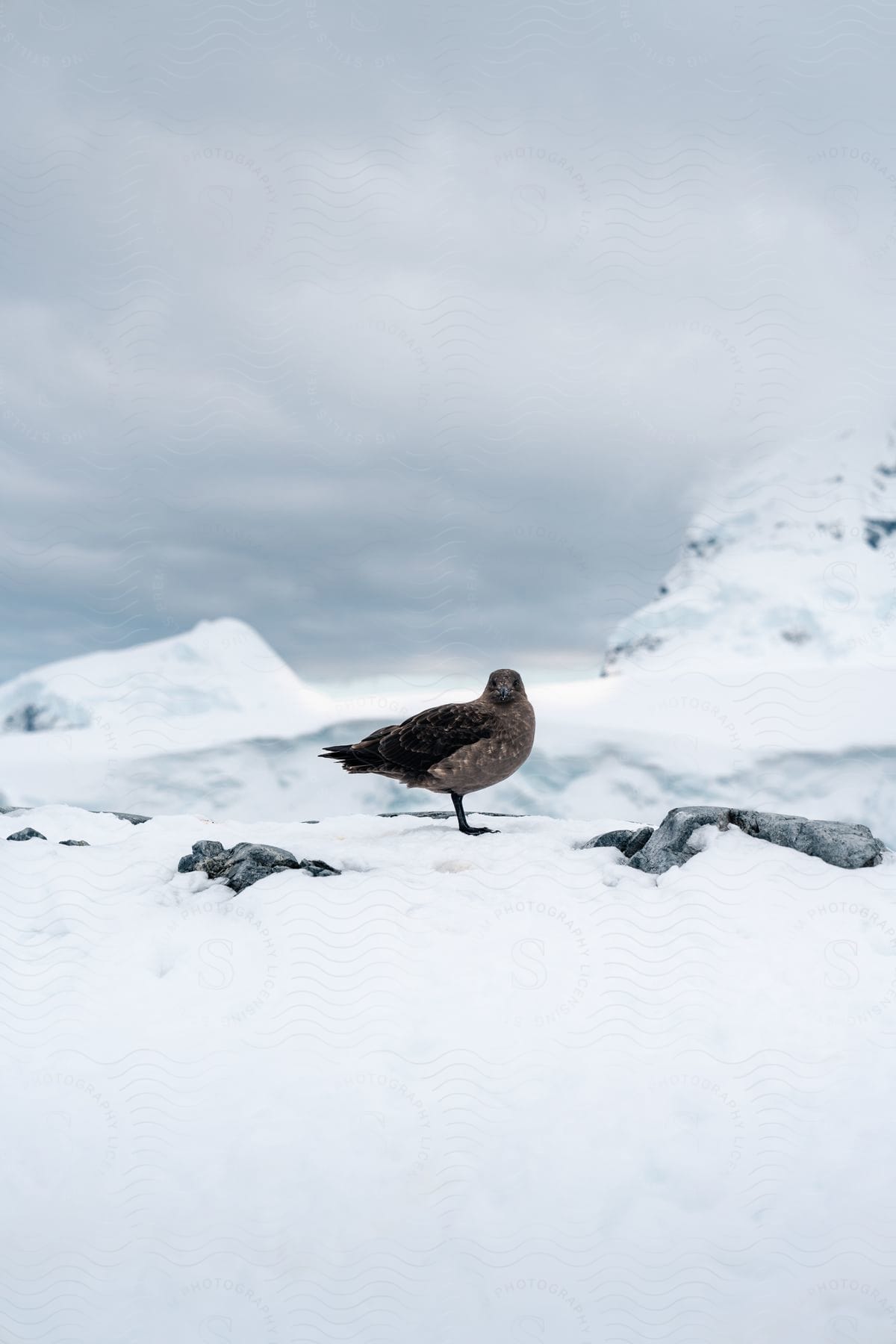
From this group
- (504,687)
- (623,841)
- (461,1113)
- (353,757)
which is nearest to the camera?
(461,1113)

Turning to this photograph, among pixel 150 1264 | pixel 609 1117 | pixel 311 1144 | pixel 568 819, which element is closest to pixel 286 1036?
pixel 311 1144

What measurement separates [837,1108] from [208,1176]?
10.4ft

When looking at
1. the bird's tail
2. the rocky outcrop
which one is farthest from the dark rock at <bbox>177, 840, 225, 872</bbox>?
the rocky outcrop

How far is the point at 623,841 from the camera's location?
7660 mm

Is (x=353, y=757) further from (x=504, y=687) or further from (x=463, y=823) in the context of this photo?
(x=504, y=687)

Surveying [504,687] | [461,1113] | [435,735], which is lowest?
[461,1113]

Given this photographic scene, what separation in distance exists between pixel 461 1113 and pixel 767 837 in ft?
11.4

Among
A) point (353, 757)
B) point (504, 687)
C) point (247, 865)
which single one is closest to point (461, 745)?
point (504, 687)

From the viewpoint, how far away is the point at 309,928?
609cm

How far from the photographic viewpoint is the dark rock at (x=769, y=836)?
6.78 metres

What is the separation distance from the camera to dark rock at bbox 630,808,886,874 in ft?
22.2

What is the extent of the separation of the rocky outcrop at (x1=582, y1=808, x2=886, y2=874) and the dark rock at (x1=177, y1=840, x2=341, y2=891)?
8.09 feet

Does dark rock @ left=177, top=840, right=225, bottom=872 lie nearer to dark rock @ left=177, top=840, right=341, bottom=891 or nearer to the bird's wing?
dark rock @ left=177, top=840, right=341, bottom=891

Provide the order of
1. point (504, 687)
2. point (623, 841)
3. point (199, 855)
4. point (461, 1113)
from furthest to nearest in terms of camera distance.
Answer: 1. point (504, 687)
2. point (623, 841)
3. point (199, 855)
4. point (461, 1113)
